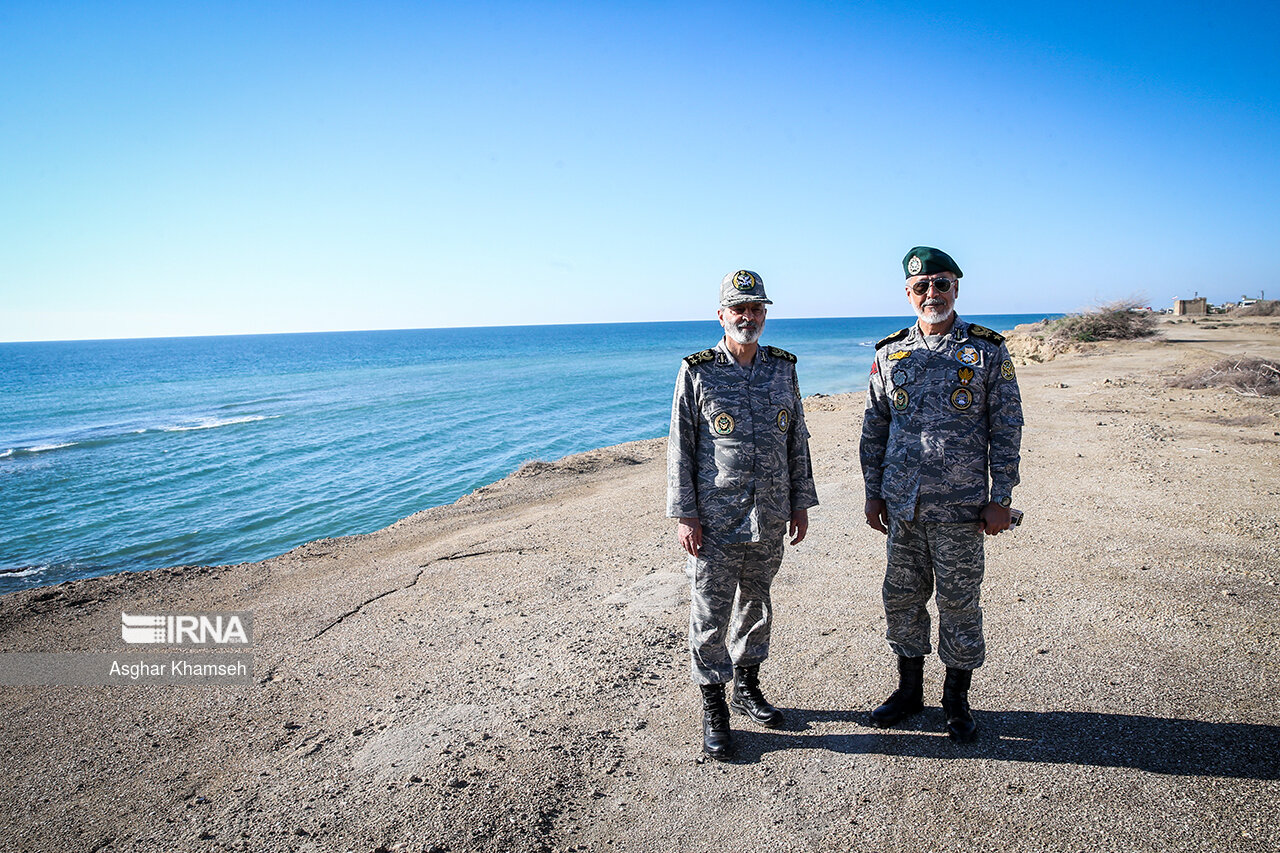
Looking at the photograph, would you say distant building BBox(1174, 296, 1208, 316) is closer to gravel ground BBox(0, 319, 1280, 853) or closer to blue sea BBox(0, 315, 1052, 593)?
blue sea BBox(0, 315, 1052, 593)

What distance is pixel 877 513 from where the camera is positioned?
3.49 m

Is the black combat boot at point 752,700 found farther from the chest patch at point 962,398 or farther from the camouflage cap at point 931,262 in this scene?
the camouflage cap at point 931,262

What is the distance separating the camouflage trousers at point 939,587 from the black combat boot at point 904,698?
84mm

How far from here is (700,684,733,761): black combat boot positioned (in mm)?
3234

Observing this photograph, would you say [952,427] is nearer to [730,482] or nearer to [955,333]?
[955,333]

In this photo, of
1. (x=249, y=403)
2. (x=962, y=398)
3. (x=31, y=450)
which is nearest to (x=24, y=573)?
(x=962, y=398)

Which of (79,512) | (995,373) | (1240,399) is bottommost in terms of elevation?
(79,512)

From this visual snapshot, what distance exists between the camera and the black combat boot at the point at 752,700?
3469mm

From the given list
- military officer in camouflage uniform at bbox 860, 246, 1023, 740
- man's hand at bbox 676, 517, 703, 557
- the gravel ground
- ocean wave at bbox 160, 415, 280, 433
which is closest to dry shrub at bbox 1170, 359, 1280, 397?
the gravel ground

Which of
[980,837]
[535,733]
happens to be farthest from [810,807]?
[535,733]

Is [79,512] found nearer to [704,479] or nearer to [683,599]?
[683,599]

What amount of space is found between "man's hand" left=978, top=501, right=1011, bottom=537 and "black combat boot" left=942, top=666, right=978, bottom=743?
779 mm

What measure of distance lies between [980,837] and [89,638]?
7.69m

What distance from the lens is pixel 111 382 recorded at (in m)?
53.1
